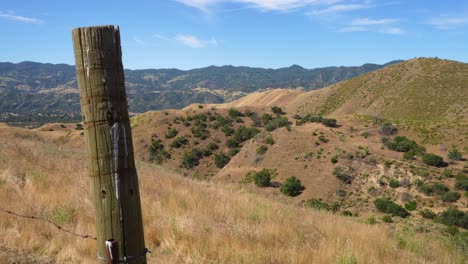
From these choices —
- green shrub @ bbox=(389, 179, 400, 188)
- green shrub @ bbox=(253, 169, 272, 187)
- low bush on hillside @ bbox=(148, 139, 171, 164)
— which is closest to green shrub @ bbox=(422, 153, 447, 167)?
green shrub @ bbox=(389, 179, 400, 188)

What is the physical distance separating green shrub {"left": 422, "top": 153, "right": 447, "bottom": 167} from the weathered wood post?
39898 millimetres

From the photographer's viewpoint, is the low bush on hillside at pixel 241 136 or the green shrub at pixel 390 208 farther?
the low bush on hillside at pixel 241 136

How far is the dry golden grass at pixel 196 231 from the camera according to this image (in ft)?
15.9

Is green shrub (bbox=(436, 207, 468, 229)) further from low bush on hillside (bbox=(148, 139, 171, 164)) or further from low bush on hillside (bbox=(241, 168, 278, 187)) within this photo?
low bush on hillside (bbox=(148, 139, 171, 164))

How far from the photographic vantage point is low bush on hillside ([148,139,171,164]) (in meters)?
54.2

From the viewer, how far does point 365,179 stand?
119ft

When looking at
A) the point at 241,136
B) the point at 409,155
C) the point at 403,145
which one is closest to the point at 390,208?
the point at 409,155

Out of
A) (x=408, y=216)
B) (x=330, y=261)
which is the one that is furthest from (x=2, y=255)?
(x=408, y=216)

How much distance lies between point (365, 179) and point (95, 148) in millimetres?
36513

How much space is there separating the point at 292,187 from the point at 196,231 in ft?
103

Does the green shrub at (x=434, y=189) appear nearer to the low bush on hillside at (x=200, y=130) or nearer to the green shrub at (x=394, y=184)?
the green shrub at (x=394, y=184)

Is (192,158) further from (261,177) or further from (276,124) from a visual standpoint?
(261,177)

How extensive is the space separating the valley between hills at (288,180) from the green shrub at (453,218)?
9 centimetres

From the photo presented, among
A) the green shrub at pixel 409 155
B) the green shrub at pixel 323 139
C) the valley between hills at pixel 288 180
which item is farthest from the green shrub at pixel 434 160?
the green shrub at pixel 323 139
